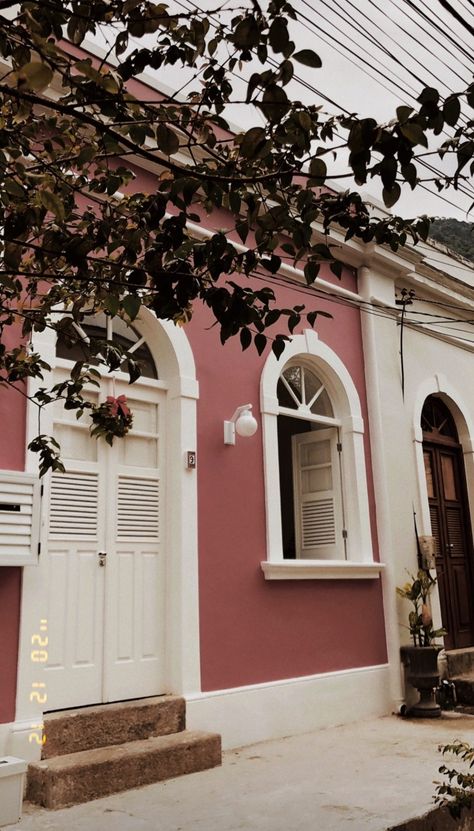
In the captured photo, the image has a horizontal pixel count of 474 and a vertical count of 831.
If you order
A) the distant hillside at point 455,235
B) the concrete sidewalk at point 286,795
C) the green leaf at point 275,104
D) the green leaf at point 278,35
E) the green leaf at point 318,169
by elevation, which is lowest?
the concrete sidewalk at point 286,795

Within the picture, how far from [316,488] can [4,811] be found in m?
4.17

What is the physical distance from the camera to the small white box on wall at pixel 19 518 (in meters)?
4.36

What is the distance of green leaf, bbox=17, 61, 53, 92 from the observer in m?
1.53

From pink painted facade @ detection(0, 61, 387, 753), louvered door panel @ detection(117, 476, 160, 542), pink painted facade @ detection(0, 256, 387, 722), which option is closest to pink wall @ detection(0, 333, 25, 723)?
pink painted facade @ detection(0, 61, 387, 753)

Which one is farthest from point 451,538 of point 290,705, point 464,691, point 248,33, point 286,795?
point 248,33

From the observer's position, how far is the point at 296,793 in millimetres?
4191

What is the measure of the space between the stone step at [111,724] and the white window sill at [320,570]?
1292mm

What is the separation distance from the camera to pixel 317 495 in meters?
7.10

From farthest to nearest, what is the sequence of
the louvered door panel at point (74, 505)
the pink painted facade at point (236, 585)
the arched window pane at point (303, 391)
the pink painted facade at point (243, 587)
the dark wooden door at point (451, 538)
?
the dark wooden door at point (451, 538)
the arched window pane at point (303, 391)
the pink painted facade at point (243, 587)
the pink painted facade at point (236, 585)
the louvered door panel at point (74, 505)

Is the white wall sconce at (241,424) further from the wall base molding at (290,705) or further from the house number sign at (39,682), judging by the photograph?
the house number sign at (39,682)

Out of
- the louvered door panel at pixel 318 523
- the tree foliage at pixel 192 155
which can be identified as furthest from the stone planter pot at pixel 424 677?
the tree foliage at pixel 192 155

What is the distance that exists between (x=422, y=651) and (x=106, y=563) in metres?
3.20

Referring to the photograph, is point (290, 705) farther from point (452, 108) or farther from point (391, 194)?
point (452, 108)

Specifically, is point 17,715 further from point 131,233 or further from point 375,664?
point 375,664
